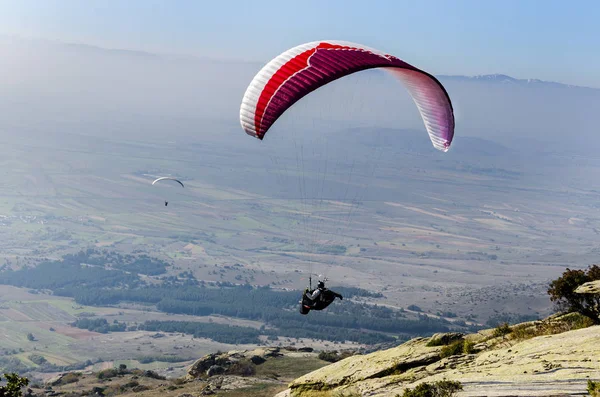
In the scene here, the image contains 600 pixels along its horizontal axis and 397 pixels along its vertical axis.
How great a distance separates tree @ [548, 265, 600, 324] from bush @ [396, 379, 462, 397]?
260 inches

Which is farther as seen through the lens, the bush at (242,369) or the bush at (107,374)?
the bush at (107,374)

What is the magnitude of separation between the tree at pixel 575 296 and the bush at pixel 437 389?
6594mm

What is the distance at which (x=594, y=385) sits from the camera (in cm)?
1400

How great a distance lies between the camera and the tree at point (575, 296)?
21.5m

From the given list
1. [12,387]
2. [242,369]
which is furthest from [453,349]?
[242,369]

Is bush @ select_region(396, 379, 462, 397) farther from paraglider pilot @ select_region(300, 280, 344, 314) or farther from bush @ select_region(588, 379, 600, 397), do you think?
paraglider pilot @ select_region(300, 280, 344, 314)

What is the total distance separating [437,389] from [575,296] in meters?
8.43

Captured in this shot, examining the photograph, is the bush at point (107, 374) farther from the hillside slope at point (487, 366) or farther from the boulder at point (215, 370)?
the hillside slope at point (487, 366)

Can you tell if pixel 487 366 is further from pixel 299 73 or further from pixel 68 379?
pixel 68 379

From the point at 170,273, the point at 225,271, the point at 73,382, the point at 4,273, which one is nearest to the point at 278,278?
the point at 225,271

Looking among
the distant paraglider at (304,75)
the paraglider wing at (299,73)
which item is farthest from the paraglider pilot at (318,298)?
the paraglider wing at (299,73)

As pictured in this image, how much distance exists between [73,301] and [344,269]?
65.1m

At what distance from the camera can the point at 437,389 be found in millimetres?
16391

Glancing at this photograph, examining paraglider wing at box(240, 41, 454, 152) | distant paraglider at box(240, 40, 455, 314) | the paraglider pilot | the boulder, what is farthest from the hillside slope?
the boulder
